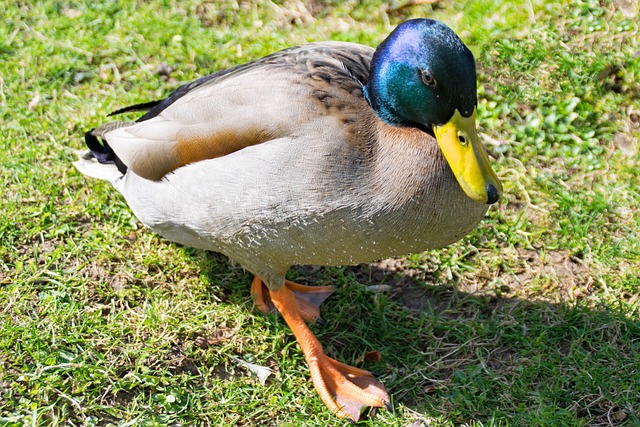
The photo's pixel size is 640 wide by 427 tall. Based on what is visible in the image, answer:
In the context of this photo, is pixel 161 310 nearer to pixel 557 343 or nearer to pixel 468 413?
pixel 468 413

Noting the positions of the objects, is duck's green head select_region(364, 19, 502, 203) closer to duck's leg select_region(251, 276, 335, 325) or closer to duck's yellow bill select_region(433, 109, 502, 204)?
duck's yellow bill select_region(433, 109, 502, 204)

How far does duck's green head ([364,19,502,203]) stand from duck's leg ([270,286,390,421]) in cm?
108

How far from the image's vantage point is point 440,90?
9.59 ft

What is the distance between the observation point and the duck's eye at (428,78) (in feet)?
9.59

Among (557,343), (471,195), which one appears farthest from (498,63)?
(471,195)

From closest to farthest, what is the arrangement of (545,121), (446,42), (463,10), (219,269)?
(446,42) < (219,269) < (545,121) < (463,10)

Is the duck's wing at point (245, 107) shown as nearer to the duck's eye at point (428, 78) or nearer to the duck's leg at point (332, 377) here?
the duck's eye at point (428, 78)

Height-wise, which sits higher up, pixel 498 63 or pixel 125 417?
pixel 498 63

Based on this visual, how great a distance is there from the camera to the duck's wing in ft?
10.4

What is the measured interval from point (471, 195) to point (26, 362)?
203 cm

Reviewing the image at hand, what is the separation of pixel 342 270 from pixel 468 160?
1401 millimetres

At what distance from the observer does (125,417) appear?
334 cm

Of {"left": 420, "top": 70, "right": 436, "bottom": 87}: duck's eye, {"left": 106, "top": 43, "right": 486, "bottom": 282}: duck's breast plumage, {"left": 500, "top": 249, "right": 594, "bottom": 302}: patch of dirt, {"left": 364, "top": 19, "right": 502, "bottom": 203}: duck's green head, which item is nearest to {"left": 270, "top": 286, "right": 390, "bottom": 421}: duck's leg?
{"left": 106, "top": 43, "right": 486, "bottom": 282}: duck's breast plumage

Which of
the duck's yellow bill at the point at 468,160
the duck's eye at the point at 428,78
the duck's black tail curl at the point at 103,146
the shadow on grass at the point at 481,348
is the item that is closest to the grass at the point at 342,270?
the shadow on grass at the point at 481,348
